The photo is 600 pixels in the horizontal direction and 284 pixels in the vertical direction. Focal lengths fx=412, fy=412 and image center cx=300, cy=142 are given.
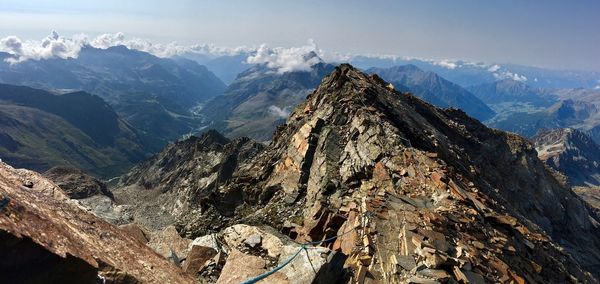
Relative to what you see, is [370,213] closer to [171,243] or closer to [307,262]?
[307,262]

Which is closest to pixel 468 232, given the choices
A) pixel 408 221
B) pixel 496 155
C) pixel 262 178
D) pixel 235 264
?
pixel 408 221

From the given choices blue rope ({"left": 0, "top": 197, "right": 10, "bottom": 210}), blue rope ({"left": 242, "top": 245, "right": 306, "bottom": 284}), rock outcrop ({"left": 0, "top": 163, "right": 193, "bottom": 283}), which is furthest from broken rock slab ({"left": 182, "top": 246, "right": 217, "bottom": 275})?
blue rope ({"left": 0, "top": 197, "right": 10, "bottom": 210})

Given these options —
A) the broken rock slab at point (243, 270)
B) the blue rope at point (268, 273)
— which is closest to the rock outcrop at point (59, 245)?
the broken rock slab at point (243, 270)

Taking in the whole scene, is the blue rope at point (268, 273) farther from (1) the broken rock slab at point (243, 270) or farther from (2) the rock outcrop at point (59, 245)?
(2) the rock outcrop at point (59, 245)

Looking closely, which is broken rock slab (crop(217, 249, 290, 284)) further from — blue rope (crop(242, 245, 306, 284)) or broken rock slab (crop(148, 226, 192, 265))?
broken rock slab (crop(148, 226, 192, 265))

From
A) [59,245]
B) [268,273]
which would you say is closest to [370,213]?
[268,273]

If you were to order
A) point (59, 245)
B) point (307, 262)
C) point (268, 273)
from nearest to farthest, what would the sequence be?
point (59, 245) → point (268, 273) → point (307, 262)
